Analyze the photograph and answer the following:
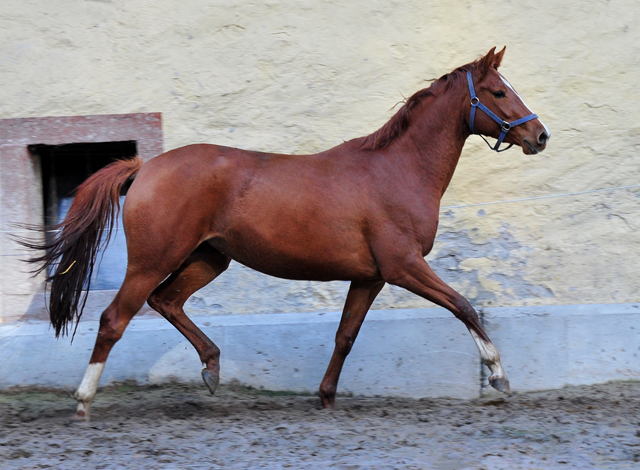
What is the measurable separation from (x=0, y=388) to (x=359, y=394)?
254cm

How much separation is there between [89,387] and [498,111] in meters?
2.87

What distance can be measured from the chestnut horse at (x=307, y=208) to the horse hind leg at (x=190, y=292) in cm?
13

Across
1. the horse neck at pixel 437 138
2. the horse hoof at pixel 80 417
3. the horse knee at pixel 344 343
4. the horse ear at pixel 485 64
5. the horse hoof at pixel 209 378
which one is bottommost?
the horse hoof at pixel 80 417

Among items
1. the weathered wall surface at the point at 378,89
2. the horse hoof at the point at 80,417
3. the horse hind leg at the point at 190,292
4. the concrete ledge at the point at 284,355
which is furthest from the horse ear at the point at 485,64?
the horse hoof at the point at 80,417

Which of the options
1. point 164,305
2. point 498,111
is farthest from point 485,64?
point 164,305

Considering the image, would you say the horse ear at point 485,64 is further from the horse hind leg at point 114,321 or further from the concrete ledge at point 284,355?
the horse hind leg at point 114,321

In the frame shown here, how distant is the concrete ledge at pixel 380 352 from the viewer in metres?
4.79

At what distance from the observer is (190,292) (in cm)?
446

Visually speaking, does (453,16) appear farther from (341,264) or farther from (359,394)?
(359,394)

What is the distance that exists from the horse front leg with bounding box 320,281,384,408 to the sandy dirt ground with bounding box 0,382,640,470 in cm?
16

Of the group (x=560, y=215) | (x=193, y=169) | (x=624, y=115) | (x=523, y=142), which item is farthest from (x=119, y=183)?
(x=624, y=115)

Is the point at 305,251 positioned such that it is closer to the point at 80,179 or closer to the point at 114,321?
the point at 114,321

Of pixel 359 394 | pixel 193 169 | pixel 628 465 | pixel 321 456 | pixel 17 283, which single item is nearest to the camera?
pixel 628 465

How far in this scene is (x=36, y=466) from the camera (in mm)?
3154
